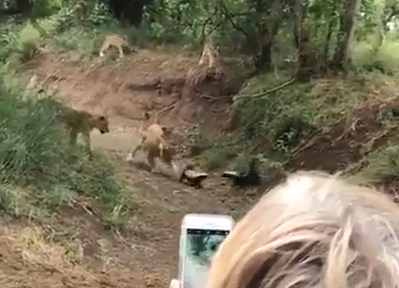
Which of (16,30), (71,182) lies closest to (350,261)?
(71,182)

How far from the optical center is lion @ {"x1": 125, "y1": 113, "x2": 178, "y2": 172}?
1.77 metres

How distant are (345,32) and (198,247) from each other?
2.92ft

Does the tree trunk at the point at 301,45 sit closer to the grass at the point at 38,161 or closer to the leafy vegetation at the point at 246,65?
the leafy vegetation at the point at 246,65

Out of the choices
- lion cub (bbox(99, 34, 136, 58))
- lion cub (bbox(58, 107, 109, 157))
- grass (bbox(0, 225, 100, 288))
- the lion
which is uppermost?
lion cub (bbox(99, 34, 136, 58))

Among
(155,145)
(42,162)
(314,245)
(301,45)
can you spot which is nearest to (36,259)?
(42,162)

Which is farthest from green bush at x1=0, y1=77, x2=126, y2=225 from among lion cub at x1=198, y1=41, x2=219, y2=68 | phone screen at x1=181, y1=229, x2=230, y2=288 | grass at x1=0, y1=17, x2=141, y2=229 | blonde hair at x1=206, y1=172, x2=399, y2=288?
blonde hair at x1=206, y1=172, x2=399, y2=288

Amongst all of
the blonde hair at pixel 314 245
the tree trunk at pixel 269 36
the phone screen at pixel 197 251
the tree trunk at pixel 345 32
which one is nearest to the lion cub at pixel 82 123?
the tree trunk at pixel 269 36

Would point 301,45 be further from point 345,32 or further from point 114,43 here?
point 114,43

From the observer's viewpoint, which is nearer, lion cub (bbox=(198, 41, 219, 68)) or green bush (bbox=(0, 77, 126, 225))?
green bush (bbox=(0, 77, 126, 225))

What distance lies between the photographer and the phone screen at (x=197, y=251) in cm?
108

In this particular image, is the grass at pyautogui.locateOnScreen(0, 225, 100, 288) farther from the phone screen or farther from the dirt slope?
the phone screen

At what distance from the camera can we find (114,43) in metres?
1.77

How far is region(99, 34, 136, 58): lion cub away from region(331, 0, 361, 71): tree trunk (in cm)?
41

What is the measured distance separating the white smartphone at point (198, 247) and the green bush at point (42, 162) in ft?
1.72
